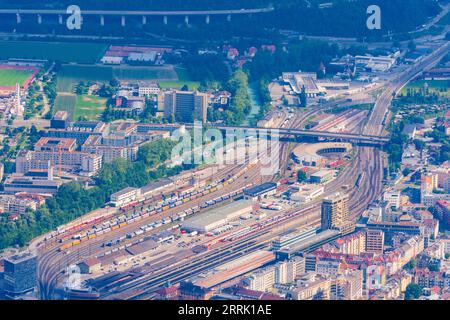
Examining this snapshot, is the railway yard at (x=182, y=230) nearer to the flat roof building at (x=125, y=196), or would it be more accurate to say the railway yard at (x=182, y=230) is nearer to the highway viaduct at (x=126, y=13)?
the flat roof building at (x=125, y=196)

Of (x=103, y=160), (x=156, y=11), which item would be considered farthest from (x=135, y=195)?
(x=156, y=11)

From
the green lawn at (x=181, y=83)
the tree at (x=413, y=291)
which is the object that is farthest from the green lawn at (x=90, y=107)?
the tree at (x=413, y=291)

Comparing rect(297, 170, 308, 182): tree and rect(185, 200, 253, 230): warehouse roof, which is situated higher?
rect(297, 170, 308, 182): tree

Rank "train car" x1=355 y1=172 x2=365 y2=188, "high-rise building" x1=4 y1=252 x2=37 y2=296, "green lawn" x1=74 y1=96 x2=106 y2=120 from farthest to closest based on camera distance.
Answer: "green lawn" x1=74 y1=96 x2=106 y2=120 → "train car" x1=355 y1=172 x2=365 y2=188 → "high-rise building" x1=4 y1=252 x2=37 y2=296

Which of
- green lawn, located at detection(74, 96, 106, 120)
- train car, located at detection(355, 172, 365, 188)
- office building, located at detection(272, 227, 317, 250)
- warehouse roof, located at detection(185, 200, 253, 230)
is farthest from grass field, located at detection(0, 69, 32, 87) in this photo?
office building, located at detection(272, 227, 317, 250)

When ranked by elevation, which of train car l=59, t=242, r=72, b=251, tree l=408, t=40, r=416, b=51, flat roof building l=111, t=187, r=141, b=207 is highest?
tree l=408, t=40, r=416, b=51

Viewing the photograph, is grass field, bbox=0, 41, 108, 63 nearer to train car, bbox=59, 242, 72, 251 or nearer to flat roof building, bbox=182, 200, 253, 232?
flat roof building, bbox=182, 200, 253, 232

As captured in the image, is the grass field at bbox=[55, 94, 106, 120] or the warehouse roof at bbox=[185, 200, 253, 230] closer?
the warehouse roof at bbox=[185, 200, 253, 230]
